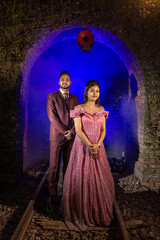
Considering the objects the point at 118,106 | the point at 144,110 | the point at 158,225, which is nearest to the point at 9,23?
the point at 144,110

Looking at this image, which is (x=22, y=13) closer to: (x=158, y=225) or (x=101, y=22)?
(x=101, y=22)

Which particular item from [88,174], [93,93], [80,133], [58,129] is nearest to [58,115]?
[58,129]

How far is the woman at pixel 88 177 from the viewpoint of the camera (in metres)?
2.49

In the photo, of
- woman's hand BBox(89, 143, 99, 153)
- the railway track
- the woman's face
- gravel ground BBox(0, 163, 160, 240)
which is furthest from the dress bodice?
gravel ground BBox(0, 163, 160, 240)

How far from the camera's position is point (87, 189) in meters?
2.51

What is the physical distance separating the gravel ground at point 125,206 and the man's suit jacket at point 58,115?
1.52 meters

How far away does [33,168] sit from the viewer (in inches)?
210

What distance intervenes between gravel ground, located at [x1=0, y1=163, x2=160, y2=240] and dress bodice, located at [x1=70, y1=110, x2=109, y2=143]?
1.57 meters

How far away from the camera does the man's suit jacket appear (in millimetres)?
3152

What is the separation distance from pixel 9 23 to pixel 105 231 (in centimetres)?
514

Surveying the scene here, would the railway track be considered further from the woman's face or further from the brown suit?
the woman's face

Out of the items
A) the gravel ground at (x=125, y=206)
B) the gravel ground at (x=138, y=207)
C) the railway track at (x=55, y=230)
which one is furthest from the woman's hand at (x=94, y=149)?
the gravel ground at (x=138, y=207)

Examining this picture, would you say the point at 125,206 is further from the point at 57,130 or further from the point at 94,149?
the point at 57,130

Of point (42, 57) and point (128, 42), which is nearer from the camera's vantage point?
point (128, 42)
